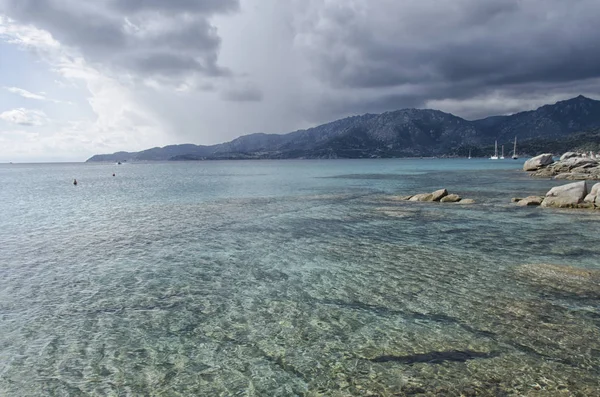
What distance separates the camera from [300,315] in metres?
13.0

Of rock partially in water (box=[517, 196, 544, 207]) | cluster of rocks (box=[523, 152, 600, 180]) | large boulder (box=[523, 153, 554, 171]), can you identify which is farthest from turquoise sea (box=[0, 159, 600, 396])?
large boulder (box=[523, 153, 554, 171])

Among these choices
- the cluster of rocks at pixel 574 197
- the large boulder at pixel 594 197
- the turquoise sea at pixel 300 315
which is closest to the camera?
the turquoise sea at pixel 300 315

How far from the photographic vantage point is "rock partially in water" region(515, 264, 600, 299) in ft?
48.0

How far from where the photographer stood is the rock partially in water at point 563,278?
1464 cm

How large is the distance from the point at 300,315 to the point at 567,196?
1481 inches

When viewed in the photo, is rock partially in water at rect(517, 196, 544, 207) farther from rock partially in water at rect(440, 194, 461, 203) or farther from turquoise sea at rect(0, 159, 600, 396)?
turquoise sea at rect(0, 159, 600, 396)

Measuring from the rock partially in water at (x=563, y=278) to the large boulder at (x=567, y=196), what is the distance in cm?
2446

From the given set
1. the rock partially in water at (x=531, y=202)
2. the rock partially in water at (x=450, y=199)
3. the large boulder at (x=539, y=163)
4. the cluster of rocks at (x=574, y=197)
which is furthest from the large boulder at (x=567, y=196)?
the large boulder at (x=539, y=163)

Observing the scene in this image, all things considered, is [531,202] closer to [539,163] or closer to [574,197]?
[574,197]

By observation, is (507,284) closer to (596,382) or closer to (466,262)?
(466,262)

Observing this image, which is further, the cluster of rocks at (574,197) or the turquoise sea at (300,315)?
the cluster of rocks at (574,197)

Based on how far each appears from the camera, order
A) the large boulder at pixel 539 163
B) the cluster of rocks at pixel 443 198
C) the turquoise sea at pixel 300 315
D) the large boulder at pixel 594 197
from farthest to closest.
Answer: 1. the large boulder at pixel 539 163
2. the cluster of rocks at pixel 443 198
3. the large boulder at pixel 594 197
4. the turquoise sea at pixel 300 315

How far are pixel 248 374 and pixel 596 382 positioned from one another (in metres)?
8.48

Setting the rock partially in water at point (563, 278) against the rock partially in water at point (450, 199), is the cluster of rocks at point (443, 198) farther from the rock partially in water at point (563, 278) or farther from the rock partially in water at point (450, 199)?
the rock partially in water at point (563, 278)
